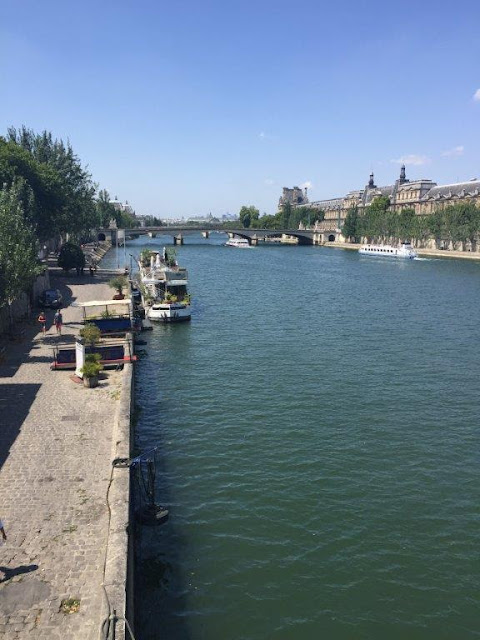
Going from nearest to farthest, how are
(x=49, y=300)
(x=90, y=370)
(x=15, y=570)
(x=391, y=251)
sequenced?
(x=15, y=570), (x=90, y=370), (x=49, y=300), (x=391, y=251)

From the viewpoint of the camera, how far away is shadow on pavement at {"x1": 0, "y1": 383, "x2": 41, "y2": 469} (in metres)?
16.7

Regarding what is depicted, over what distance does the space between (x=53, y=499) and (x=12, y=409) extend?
23.6ft

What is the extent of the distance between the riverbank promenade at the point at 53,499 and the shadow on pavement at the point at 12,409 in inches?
1.3

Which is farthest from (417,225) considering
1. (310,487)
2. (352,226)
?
(310,487)

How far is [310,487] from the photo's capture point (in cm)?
1711

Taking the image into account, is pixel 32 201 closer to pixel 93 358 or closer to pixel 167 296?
pixel 167 296

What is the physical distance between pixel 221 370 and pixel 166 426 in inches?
317

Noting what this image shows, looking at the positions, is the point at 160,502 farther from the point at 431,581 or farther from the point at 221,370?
the point at 221,370

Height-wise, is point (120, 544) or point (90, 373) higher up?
point (90, 373)

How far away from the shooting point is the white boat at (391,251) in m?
114

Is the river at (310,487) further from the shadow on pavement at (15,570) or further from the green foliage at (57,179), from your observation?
the green foliage at (57,179)

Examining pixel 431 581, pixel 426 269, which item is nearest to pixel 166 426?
pixel 431 581

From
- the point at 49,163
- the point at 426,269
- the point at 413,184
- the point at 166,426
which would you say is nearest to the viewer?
the point at 166,426

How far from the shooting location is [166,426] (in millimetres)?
21438
